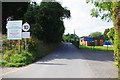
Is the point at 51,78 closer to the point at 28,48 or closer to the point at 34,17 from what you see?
the point at 28,48

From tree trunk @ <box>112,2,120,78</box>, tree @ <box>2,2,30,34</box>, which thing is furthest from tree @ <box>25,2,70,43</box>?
tree trunk @ <box>112,2,120,78</box>

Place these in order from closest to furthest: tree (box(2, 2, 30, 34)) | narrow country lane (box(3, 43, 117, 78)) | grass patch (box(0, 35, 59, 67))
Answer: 1. narrow country lane (box(3, 43, 117, 78))
2. grass patch (box(0, 35, 59, 67))
3. tree (box(2, 2, 30, 34))

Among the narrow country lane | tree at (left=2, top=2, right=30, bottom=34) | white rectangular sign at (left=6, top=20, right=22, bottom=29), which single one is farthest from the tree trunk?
tree at (left=2, top=2, right=30, bottom=34)

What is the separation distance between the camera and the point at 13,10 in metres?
53.1

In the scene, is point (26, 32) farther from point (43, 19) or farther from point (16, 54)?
point (43, 19)

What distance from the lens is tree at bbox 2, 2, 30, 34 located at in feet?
172

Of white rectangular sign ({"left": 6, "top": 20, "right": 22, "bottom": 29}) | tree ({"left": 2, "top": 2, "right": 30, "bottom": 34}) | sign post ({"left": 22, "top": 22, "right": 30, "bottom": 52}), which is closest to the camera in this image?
sign post ({"left": 22, "top": 22, "right": 30, "bottom": 52})

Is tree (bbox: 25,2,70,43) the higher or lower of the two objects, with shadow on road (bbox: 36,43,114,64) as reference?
higher

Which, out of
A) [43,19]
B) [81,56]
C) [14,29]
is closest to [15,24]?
[14,29]

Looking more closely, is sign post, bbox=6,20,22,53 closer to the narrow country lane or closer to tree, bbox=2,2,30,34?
the narrow country lane

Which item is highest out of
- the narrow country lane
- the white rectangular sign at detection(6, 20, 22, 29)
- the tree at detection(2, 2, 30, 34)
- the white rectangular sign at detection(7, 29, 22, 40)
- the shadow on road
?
the tree at detection(2, 2, 30, 34)

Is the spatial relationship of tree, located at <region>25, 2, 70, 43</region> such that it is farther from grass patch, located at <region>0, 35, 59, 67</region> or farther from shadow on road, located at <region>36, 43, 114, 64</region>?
grass patch, located at <region>0, 35, 59, 67</region>

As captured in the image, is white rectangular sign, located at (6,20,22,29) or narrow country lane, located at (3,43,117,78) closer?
narrow country lane, located at (3,43,117,78)

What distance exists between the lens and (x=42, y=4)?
47125 mm
